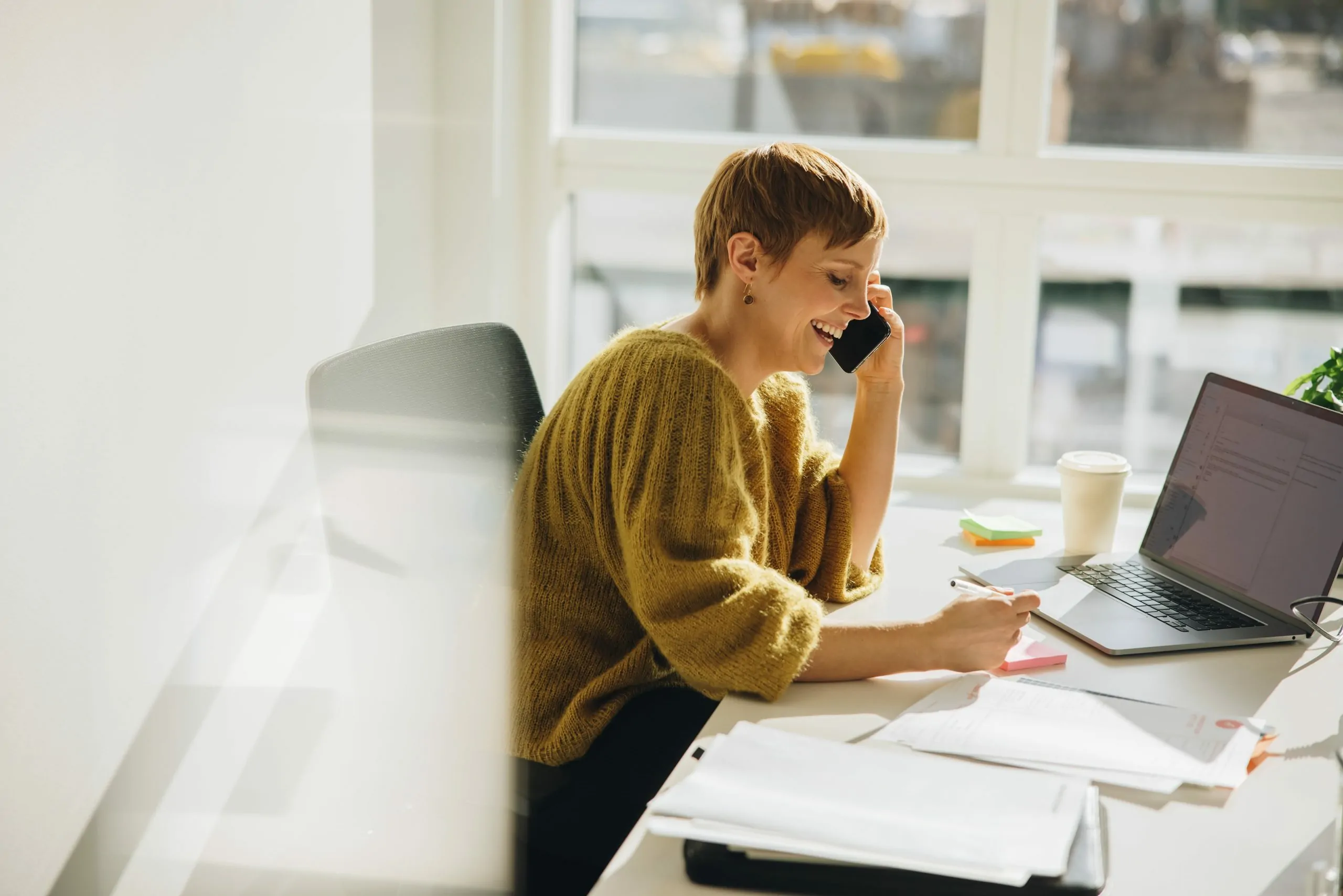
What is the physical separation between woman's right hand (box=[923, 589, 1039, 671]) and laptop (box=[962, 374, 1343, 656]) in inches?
6.0

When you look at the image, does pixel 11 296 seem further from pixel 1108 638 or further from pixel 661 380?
pixel 1108 638

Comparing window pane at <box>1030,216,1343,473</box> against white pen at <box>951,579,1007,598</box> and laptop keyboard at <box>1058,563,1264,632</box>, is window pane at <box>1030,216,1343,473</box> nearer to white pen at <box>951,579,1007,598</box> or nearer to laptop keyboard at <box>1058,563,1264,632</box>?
laptop keyboard at <box>1058,563,1264,632</box>

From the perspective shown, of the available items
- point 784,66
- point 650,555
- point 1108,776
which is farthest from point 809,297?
point 784,66

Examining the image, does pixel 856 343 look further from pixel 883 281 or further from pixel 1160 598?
pixel 883 281

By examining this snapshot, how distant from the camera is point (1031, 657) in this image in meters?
1.32

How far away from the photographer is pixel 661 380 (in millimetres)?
1294

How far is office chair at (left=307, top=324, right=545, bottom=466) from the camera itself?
138 centimetres

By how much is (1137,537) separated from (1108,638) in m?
0.71

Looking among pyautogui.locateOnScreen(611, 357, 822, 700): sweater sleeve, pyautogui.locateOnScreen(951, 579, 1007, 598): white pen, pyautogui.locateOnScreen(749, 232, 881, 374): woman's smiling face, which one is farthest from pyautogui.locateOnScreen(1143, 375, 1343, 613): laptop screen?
pyautogui.locateOnScreen(611, 357, 822, 700): sweater sleeve

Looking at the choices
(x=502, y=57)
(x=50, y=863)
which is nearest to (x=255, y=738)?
(x=50, y=863)

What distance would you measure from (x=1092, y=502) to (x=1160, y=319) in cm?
95

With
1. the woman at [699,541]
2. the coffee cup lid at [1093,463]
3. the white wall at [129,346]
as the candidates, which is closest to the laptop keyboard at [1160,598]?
the coffee cup lid at [1093,463]

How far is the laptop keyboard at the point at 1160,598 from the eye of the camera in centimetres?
144

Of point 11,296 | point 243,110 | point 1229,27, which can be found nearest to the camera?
point 11,296
